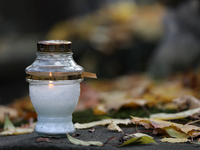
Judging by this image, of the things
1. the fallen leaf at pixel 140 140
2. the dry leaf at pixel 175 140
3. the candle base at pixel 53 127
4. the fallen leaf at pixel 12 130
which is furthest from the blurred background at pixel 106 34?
the fallen leaf at pixel 140 140

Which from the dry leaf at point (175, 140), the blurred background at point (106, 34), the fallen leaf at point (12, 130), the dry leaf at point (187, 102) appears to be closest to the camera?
the dry leaf at point (175, 140)

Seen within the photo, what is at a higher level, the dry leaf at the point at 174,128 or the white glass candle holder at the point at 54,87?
the white glass candle holder at the point at 54,87

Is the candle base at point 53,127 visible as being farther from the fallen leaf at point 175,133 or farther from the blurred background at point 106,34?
the blurred background at point 106,34

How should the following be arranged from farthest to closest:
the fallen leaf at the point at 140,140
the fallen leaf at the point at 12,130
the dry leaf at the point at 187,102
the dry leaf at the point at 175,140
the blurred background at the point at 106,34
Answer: the blurred background at the point at 106,34 < the dry leaf at the point at 187,102 < the fallen leaf at the point at 12,130 < the dry leaf at the point at 175,140 < the fallen leaf at the point at 140,140

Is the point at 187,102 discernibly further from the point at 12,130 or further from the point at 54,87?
the point at 12,130

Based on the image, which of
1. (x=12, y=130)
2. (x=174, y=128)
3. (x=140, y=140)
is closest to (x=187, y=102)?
(x=174, y=128)

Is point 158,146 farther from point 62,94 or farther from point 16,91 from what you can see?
point 16,91

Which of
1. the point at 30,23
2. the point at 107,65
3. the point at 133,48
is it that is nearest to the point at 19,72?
the point at 30,23
